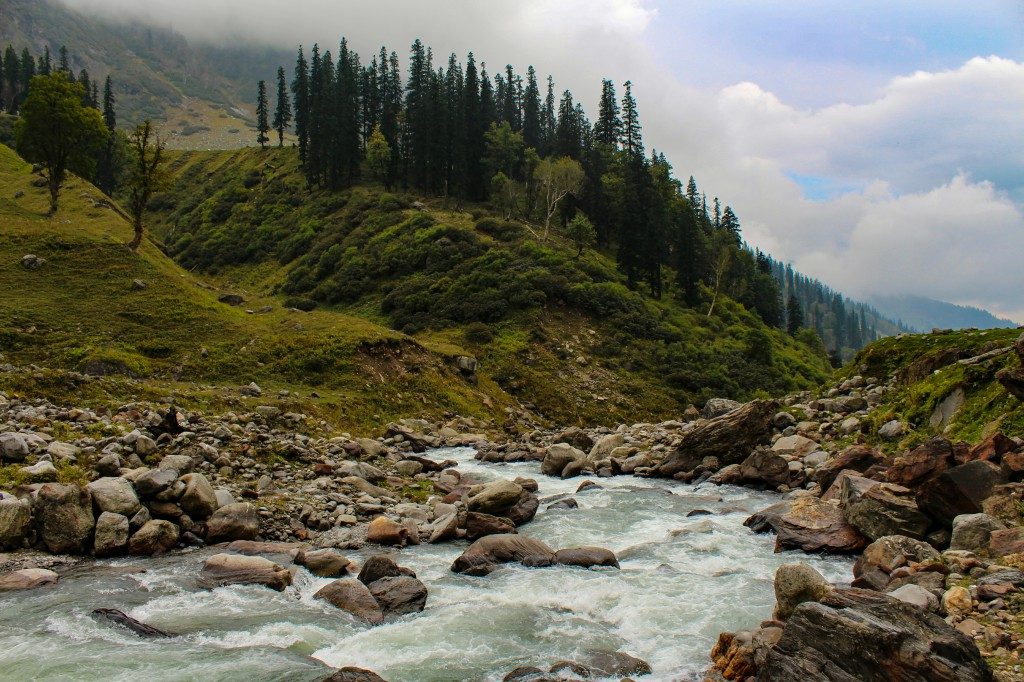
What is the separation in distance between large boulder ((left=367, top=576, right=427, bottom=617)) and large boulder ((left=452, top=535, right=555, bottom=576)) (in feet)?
6.33

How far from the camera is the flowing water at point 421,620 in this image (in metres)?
10.3

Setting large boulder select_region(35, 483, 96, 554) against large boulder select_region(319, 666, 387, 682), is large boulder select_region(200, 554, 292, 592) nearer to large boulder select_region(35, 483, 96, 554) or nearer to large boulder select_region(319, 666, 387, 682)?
large boulder select_region(35, 483, 96, 554)

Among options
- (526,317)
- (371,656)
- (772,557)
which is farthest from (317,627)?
(526,317)

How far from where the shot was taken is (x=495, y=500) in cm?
2075

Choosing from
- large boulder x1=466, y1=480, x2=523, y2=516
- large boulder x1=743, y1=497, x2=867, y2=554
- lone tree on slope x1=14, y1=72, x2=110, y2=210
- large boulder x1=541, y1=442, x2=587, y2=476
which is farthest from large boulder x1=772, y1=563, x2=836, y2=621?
lone tree on slope x1=14, y1=72, x2=110, y2=210

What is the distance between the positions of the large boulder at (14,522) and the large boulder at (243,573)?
13.3ft

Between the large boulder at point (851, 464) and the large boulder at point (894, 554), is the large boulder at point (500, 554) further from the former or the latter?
the large boulder at point (851, 464)

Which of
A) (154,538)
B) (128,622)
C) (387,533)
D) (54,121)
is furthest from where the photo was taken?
(54,121)

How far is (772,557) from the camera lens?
15875mm

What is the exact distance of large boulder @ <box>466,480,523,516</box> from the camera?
20.6 m

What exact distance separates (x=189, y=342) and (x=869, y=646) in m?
41.9

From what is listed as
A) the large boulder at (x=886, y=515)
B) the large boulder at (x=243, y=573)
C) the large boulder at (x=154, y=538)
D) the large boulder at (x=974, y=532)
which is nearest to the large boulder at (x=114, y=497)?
the large boulder at (x=154, y=538)

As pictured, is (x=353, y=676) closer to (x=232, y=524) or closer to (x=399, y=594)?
(x=399, y=594)

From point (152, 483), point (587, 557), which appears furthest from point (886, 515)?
point (152, 483)
